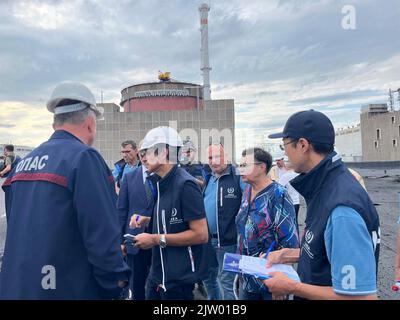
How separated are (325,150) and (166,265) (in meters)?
1.70

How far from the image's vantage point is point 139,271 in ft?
13.3

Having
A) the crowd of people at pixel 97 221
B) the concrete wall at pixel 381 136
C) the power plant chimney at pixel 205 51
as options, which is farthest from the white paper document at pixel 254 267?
the concrete wall at pixel 381 136

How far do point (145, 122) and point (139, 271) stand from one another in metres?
29.5

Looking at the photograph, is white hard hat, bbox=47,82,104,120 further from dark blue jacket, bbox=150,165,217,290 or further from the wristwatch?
the wristwatch

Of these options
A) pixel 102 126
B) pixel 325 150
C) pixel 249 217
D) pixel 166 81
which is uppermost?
pixel 166 81

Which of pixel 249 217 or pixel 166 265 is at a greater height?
pixel 249 217

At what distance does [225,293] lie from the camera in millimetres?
4023

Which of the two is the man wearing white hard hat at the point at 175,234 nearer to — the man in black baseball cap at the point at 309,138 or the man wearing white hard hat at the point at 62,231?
the man wearing white hard hat at the point at 62,231

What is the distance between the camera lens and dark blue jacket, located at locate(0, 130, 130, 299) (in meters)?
1.96

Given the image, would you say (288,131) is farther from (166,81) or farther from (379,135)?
(379,135)

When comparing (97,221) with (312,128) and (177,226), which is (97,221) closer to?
(177,226)

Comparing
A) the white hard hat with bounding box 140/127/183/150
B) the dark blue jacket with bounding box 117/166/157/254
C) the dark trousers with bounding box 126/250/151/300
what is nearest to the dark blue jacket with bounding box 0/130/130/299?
the white hard hat with bounding box 140/127/183/150

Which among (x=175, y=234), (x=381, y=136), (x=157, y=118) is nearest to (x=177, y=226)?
(x=175, y=234)
